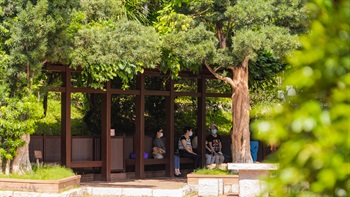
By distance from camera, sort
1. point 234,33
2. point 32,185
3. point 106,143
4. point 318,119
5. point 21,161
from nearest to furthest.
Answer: point 318,119
point 32,185
point 21,161
point 234,33
point 106,143

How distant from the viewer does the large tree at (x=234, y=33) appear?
59.0ft

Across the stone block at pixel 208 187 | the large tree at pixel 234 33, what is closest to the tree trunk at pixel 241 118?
the large tree at pixel 234 33

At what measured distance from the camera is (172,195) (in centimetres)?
1714

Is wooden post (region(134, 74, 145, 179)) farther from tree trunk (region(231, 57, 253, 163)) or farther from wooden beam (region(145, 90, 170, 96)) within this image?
tree trunk (region(231, 57, 253, 163))

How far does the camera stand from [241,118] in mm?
19594

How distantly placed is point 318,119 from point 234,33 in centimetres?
1562

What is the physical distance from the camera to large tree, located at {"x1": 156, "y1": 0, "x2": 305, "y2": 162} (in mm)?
17984

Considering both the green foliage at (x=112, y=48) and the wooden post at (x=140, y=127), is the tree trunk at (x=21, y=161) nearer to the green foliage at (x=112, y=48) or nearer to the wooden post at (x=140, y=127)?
the green foliage at (x=112, y=48)

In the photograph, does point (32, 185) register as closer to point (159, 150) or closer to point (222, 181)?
point (222, 181)

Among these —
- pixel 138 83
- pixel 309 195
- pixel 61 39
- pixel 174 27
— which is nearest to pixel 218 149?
pixel 138 83

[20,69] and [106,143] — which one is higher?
[20,69]

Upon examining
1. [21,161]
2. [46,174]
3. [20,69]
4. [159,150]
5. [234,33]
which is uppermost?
[234,33]

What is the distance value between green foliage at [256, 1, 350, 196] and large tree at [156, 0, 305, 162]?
47.4ft

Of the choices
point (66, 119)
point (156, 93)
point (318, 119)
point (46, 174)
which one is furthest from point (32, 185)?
point (318, 119)
